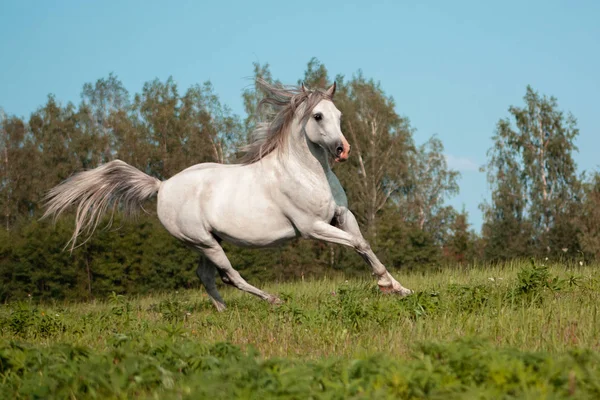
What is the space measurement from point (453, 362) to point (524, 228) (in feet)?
110

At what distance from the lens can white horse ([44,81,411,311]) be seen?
793cm

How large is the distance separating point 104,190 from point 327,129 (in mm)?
3525

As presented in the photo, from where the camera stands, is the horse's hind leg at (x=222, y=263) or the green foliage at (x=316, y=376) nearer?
the green foliage at (x=316, y=376)

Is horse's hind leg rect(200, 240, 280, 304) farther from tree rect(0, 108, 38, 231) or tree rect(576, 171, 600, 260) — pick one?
tree rect(0, 108, 38, 231)

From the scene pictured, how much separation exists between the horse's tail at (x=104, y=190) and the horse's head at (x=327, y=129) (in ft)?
8.60

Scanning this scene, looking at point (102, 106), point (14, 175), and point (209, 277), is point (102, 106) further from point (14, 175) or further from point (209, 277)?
point (209, 277)

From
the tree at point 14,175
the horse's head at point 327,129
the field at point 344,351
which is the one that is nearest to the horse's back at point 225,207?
the horse's head at point 327,129

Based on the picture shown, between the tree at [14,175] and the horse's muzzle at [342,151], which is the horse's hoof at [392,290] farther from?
the tree at [14,175]

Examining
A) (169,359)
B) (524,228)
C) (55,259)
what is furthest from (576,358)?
(524,228)

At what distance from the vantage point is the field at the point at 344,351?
→ 325cm

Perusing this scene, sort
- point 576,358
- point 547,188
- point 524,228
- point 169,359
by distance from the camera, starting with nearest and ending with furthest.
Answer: point 576,358
point 169,359
point 524,228
point 547,188

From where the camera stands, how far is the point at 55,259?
19.4m

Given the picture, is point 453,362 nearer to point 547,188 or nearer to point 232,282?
point 232,282

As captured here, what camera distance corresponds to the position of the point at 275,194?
27.0 ft
